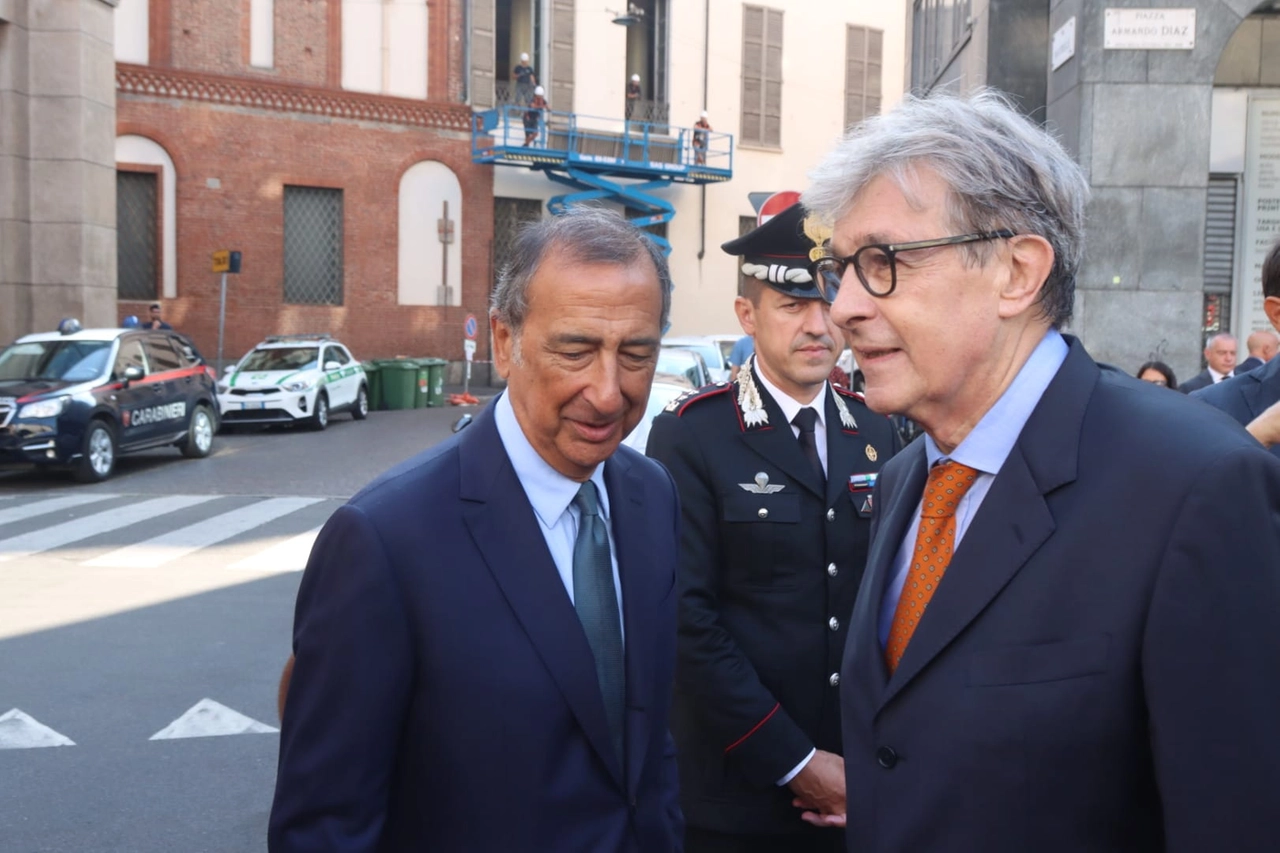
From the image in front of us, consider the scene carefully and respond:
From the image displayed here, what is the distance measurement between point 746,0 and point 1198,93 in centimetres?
2684

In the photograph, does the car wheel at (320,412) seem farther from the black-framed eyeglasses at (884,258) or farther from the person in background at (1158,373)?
the black-framed eyeglasses at (884,258)

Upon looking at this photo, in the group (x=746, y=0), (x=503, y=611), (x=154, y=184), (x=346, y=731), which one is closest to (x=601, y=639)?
(x=503, y=611)

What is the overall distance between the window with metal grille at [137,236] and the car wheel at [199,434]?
478 inches

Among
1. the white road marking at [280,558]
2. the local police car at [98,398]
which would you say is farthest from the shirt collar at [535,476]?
the local police car at [98,398]

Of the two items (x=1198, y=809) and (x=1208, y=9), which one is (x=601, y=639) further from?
(x=1208, y=9)

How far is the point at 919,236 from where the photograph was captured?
2008 millimetres

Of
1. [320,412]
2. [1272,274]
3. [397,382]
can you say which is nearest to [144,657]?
[1272,274]

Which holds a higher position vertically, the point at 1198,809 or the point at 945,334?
the point at 945,334

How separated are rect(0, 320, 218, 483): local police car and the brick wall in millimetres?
11856

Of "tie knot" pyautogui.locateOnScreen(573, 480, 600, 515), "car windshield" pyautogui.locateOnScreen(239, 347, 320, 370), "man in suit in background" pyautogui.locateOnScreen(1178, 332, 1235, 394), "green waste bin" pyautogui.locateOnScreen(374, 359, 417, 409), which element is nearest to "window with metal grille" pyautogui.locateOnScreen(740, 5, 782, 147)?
"green waste bin" pyautogui.locateOnScreen(374, 359, 417, 409)

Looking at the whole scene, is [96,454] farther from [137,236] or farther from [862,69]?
[862,69]

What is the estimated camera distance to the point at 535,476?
2.34m

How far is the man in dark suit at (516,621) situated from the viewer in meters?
2.04

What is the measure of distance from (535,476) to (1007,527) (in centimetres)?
88
